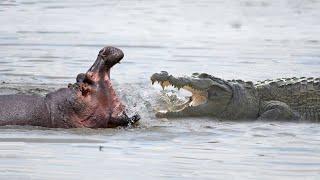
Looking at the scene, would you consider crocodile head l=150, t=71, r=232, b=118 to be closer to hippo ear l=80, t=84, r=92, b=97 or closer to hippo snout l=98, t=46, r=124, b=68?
hippo snout l=98, t=46, r=124, b=68

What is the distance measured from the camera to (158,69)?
15438 mm

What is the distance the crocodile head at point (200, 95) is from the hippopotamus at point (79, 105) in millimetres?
1619

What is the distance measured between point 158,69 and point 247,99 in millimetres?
3409

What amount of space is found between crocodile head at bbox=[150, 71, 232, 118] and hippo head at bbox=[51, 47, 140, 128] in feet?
5.28

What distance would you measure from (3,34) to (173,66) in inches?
188

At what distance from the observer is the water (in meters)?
8.75

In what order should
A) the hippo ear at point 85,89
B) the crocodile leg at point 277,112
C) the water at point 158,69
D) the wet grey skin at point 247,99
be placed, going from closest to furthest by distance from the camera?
the water at point 158,69 → the hippo ear at point 85,89 → the wet grey skin at point 247,99 → the crocodile leg at point 277,112

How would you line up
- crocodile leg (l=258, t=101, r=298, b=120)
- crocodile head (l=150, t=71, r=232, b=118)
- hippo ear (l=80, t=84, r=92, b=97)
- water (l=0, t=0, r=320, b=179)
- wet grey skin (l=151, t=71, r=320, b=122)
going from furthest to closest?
crocodile leg (l=258, t=101, r=298, b=120), wet grey skin (l=151, t=71, r=320, b=122), crocodile head (l=150, t=71, r=232, b=118), hippo ear (l=80, t=84, r=92, b=97), water (l=0, t=0, r=320, b=179)

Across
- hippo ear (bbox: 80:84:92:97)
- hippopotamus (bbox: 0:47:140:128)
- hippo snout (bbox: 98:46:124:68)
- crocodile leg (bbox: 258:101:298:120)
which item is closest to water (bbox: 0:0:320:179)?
hippopotamus (bbox: 0:47:140:128)

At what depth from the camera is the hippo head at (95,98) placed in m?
9.93

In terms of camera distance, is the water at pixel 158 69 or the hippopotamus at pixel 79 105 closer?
the water at pixel 158 69

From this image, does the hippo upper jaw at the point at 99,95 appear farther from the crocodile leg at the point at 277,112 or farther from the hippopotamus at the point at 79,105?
the crocodile leg at the point at 277,112

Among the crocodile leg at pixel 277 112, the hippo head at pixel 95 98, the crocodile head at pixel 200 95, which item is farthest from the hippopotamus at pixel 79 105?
the crocodile leg at pixel 277 112

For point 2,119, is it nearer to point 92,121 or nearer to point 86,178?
point 92,121
